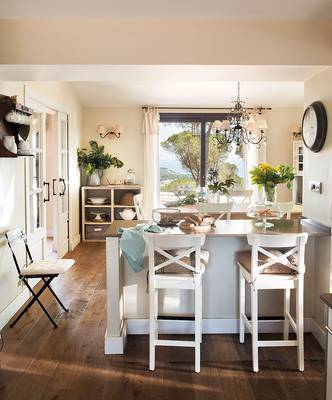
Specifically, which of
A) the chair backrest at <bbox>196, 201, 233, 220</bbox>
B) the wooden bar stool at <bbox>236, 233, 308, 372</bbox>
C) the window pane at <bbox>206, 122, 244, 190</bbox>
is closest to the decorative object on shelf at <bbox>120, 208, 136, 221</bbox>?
the window pane at <bbox>206, 122, 244, 190</bbox>

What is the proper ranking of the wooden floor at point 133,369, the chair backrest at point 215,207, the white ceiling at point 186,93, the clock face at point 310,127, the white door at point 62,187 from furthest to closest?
the white ceiling at point 186,93 < the white door at point 62,187 < the chair backrest at point 215,207 < the clock face at point 310,127 < the wooden floor at point 133,369

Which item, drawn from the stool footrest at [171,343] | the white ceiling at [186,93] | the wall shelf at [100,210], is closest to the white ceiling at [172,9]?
the stool footrest at [171,343]

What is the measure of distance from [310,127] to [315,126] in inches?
5.2

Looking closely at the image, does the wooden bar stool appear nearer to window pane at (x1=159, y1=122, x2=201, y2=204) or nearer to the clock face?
the clock face

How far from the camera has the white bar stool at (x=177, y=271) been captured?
284 centimetres

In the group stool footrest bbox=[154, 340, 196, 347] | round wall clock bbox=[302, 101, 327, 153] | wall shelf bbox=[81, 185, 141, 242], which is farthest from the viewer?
wall shelf bbox=[81, 185, 141, 242]

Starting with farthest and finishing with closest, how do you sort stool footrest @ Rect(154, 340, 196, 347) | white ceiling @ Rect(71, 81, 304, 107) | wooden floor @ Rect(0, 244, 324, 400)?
1. white ceiling @ Rect(71, 81, 304, 107)
2. stool footrest @ Rect(154, 340, 196, 347)
3. wooden floor @ Rect(0, 244, 324, 400)

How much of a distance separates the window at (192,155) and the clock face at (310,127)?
4103 mm

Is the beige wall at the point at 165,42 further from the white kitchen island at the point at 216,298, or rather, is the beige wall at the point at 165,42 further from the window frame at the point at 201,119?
the window frame at the point at 201,119

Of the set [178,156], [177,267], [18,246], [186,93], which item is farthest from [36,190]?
[178,156]

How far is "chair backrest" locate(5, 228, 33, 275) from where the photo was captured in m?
3.68

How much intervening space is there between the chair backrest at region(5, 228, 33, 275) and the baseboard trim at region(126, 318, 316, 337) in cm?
113

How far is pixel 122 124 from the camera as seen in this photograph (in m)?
7.67

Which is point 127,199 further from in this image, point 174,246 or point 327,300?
point 327,300
